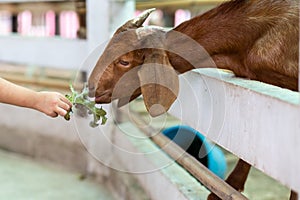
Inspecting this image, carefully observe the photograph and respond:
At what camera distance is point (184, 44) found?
7.16ft

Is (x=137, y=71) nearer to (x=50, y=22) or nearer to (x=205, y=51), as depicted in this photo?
(x=205, y=51)

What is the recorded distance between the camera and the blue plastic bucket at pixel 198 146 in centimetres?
286

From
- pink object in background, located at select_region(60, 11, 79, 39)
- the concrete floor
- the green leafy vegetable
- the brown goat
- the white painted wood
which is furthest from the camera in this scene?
pink object in background, located at select_region(60, 11, 79, 39)

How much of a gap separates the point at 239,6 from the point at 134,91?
49 cm

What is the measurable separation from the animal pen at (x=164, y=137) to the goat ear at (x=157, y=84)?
0.34 ft

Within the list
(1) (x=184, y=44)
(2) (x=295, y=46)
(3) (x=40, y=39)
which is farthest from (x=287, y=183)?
(3) (x=40, y=39)

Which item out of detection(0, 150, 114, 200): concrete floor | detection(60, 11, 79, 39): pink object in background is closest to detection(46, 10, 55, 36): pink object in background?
detection(60, 11, 79, 39): pink object in background

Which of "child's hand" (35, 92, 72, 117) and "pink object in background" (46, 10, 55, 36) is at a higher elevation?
"child's hand" (35, 92, 72, 117)

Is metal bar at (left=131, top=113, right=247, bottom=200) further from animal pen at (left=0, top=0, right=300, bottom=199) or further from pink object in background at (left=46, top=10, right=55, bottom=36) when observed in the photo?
pink object in background at (left=46, top=10, right=55, bottom=36)

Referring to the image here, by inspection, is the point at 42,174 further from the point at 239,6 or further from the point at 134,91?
the point at 239,6

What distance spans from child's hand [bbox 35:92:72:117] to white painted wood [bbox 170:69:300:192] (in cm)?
46

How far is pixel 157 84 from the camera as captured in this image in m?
2.03

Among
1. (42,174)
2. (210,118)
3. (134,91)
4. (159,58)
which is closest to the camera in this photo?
(210,118)

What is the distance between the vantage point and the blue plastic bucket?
2.86 metres
